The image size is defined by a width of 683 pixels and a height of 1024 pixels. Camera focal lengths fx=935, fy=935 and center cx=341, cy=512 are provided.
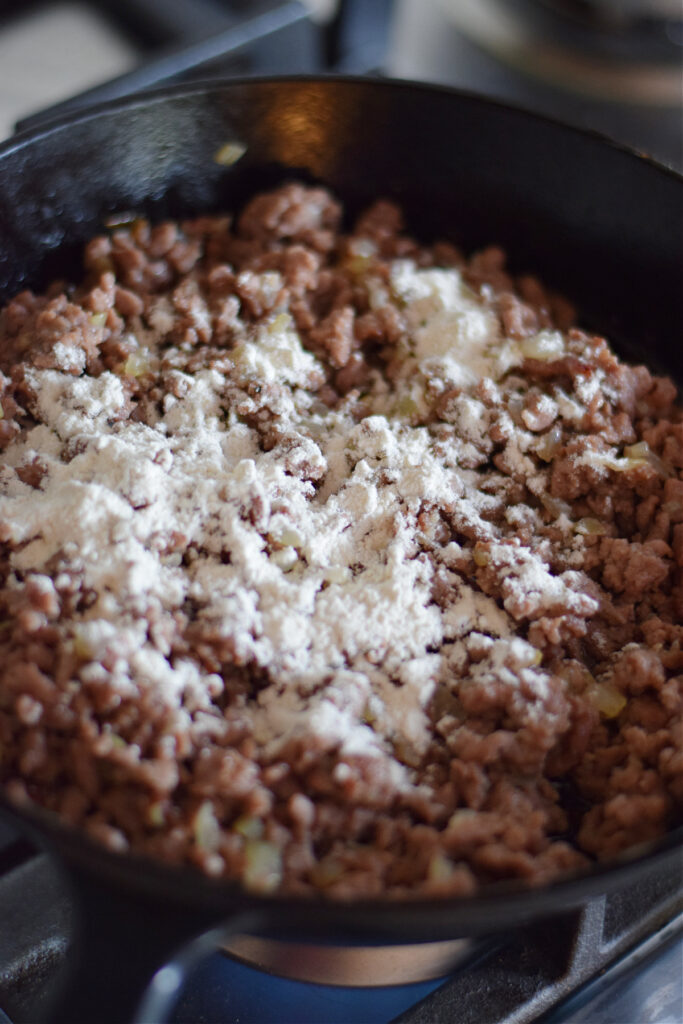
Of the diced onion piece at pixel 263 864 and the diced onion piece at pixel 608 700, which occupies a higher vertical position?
the diced onion piece at pixel 263 864

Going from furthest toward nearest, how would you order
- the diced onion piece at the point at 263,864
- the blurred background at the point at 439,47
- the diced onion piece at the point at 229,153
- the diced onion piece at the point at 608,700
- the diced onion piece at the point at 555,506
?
1. the blurred background at the point at 439,47
2. the diced onion piece at the point at 229,153
3. the diced onion piece at the point at 555,506
4. the diced onion piece at the point at 608,700
5. the diced onion piece at the point at 263,864

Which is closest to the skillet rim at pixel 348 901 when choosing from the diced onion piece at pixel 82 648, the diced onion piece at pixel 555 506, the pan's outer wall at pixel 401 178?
the diced onion piece at pixel 82 648

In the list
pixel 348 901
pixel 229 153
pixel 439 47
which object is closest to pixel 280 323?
pixel 229 153

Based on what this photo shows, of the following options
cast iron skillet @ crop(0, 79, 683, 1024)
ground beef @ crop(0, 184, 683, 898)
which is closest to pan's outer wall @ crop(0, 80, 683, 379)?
cast iron skillet @ crop(0, 79, 683, 1024)

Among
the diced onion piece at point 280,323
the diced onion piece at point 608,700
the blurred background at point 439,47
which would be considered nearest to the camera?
the diced onion piece at point 608,700

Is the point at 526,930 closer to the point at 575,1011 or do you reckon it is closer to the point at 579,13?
the point at 575,1011

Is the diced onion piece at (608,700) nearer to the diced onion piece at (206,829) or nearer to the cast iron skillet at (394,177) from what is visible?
the diced onion piece at (206,829)

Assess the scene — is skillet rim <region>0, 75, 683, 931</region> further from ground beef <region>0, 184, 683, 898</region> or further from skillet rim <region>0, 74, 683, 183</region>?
skillet rim <region>0, 74, 683, 183</region>
